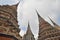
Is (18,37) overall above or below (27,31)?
above

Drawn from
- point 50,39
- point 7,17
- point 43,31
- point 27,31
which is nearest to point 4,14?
point 7,17

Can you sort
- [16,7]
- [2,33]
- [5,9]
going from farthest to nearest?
[16,7]
[5,9]
[2,33]

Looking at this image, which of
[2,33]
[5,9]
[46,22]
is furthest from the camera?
[46,22]

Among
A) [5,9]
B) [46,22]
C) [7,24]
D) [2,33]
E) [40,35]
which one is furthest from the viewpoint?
[46,22]

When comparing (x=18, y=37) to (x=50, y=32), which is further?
(x=50, y=32)

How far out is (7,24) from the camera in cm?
3419

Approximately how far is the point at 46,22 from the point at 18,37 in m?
17.1

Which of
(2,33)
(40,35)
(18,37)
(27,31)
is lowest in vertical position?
(27,31)

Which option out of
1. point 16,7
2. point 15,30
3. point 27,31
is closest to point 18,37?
point 15,30

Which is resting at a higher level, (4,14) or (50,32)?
(4,14)

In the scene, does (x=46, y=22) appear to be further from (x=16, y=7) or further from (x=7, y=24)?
(x=7, y=24)

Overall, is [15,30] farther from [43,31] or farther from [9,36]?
[43,31]

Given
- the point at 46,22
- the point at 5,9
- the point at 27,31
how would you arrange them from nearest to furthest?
1. the point at 5,9
2. the point at 46,22
3. the point at 27,31

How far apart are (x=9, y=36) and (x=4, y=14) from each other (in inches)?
189
